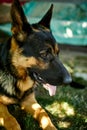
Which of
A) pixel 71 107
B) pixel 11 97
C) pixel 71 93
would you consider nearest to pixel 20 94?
pixel 11 97

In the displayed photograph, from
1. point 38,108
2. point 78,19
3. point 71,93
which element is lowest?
point 78,19

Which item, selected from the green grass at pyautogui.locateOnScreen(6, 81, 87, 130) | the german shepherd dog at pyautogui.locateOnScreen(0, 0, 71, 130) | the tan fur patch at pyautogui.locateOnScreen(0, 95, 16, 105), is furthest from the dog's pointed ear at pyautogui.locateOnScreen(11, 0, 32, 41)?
the green grass at pyautogui.locateOnScreen(6, 81, 87, 130)

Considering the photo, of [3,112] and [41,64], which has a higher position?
[41,64]

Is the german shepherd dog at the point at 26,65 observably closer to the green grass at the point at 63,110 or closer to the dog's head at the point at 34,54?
the dog's head at the point at 34,54

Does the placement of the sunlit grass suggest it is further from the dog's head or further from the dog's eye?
the dog's eye

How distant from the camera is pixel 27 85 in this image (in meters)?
5.04

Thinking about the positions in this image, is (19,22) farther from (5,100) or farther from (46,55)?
(5,100)

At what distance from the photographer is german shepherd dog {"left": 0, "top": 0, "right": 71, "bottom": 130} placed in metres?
4.62

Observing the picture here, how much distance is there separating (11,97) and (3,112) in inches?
12.3

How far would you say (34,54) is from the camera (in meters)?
4.65

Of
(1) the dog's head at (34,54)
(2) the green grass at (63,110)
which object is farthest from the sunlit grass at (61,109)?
(1) the dog's head at (34,54)

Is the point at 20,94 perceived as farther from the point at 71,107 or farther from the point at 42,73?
the point at 71,107

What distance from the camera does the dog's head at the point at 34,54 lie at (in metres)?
4.62

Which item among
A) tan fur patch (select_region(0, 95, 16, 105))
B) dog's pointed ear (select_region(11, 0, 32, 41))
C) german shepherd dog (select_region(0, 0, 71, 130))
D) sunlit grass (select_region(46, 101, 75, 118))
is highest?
dog's pointed ear (select_region(11, 0, 32, 41))
